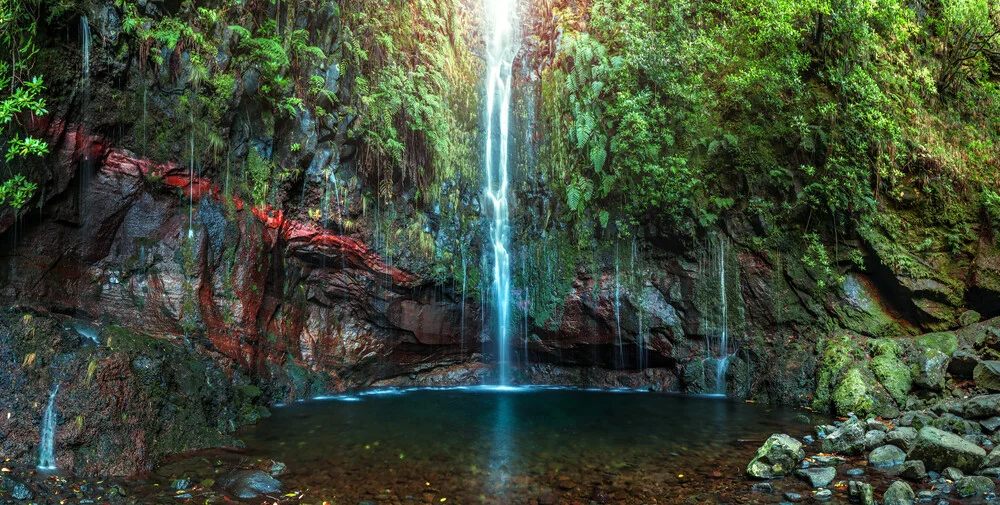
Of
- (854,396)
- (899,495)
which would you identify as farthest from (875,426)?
(899,495)

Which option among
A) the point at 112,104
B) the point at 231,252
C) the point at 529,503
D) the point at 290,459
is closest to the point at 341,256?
the point at 231,252

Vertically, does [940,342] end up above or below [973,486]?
above

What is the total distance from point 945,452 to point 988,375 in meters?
4.33

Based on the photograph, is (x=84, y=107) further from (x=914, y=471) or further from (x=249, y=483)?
(x=914, y=471)

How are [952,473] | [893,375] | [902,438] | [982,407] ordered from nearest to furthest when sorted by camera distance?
[952,473], [902,438], [982,407], [893,375]

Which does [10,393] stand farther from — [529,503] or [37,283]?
[529,503]

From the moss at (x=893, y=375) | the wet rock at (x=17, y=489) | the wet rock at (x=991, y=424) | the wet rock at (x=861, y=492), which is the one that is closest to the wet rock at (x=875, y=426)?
the wet rock at (x=991, y=424)

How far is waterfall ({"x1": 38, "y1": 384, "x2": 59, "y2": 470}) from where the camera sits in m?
6.07

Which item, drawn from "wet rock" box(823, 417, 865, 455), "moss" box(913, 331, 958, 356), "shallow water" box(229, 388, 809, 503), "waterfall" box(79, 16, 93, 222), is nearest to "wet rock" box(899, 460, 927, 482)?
"wet rock" box(823, 417, 865, 455)

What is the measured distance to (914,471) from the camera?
20.2 feet

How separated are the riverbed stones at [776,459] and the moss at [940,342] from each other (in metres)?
5.89

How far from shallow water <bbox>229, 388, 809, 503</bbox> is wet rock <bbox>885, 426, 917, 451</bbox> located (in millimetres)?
1523

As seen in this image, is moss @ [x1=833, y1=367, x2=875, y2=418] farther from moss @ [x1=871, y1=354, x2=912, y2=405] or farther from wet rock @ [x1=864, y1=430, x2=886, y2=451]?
wet rock @ [x1=864, y1=430, x2=886, y2=451]

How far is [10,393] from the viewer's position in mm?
6305
